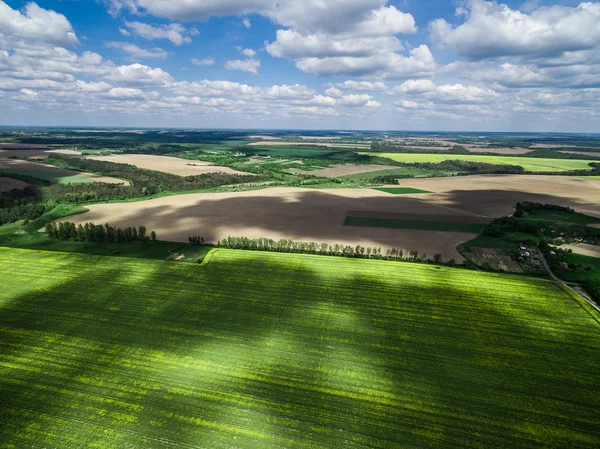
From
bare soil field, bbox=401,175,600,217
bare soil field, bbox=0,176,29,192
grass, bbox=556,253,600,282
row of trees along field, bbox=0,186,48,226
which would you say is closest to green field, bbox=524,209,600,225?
bare soil field, bbox=401,175,600,217

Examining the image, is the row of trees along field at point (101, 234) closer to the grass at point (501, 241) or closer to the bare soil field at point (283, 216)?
the bare soil field at point (283, 216)

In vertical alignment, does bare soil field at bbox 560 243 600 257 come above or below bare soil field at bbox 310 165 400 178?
below

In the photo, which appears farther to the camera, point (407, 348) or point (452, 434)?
point (407, 348)

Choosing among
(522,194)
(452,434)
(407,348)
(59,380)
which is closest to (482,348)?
(407,348)

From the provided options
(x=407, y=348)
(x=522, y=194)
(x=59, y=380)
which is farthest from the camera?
(x=522, y=194)

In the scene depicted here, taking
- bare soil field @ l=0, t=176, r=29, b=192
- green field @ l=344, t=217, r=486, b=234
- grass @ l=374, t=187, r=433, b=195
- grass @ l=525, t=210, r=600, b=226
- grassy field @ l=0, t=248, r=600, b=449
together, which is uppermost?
bare soil field @ l=0, t=176, r=29, b=192

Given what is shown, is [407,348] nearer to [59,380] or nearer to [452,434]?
[452,434]

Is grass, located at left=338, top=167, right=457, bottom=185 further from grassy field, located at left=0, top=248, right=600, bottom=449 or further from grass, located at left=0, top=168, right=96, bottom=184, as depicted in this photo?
grass, located at left=0, top=168, right=96, bottom=184

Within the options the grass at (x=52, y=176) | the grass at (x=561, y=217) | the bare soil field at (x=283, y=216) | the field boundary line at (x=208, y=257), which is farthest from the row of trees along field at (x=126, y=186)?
the grass at (x=561, y=217)
